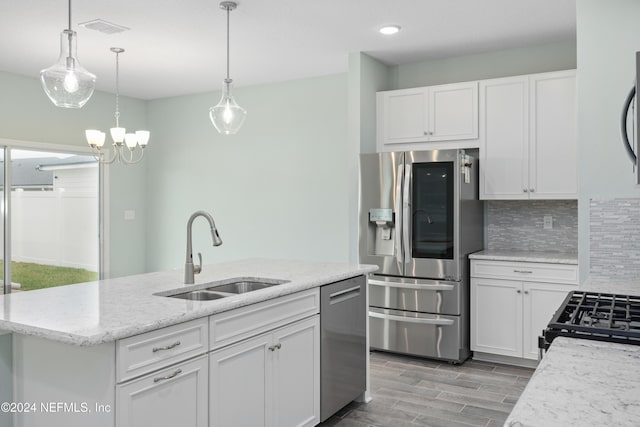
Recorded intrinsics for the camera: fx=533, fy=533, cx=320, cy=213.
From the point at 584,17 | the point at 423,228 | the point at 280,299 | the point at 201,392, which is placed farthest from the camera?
the point at 423,228

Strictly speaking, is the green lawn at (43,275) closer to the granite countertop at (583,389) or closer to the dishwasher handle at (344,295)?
the dishwasher handle at (344,295)

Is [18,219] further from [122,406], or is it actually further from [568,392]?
[568,392]

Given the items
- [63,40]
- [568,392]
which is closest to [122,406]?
[568,392]

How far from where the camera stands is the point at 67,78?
2574 millimetres

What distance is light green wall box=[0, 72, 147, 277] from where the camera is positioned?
5.40 m

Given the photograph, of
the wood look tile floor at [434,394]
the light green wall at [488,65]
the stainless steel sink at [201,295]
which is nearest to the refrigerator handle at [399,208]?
the wood look tile floor at [434,394]

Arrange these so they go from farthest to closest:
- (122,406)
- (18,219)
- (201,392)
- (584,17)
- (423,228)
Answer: (18,219), (423,228), (584,17), (201,392), (122,406)

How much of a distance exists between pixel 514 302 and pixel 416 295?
74 cm

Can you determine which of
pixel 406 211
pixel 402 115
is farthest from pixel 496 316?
A: pixel 402 115

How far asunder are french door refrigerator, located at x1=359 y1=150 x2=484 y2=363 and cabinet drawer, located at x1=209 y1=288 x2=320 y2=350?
162 cm

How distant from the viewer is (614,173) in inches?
108

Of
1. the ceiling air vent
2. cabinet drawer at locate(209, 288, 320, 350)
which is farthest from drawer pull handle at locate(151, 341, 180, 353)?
the ceiling air vent

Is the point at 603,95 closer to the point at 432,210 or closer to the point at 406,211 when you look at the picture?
the point at 432,210

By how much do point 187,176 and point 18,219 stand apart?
186cm
